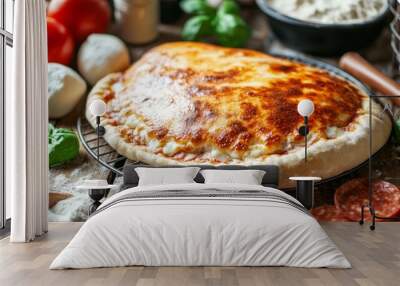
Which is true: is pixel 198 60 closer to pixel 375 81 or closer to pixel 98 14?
pixel 98 14

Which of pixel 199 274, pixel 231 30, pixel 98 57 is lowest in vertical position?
pixel 199 274

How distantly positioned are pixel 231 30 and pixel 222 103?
2.74 ft

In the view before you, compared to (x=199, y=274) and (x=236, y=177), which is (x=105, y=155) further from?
(x=199, y=274)

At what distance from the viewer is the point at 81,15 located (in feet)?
17.5

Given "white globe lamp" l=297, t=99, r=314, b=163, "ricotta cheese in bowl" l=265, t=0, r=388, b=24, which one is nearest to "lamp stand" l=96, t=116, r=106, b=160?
"white globe lamp" l=297, t=99, r=314, b=163

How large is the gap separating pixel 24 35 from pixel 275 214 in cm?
227

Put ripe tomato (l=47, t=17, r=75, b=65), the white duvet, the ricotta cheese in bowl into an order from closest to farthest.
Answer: the white duvet < the ricotta cheese in bowl < ripe tomato (l=47, t=17, r=75, b=65)

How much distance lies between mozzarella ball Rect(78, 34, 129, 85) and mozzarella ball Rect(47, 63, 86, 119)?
0.41 ft

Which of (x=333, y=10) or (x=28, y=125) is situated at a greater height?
(x=333, y=10)

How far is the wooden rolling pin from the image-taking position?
201 inches

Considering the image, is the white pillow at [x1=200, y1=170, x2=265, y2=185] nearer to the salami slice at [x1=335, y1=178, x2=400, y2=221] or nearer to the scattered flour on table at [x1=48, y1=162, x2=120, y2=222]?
the salami slice at [x1=335, y1=178, x2=400, y2=221]

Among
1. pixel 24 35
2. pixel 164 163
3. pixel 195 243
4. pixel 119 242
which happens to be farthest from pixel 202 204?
pixel 24 35

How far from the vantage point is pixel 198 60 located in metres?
5.30

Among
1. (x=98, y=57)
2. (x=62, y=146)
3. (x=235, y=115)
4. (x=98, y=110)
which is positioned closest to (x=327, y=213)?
(x=235, y=115)
